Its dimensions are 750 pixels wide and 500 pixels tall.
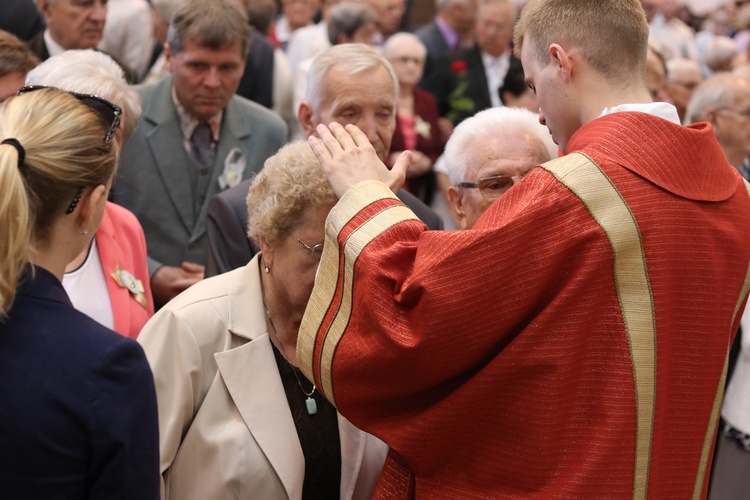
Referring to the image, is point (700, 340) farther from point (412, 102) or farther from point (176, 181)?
point (412, 102)

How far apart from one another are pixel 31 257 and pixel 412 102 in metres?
5.37

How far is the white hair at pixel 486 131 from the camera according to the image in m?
3.42

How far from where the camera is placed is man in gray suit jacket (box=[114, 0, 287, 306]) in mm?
4445

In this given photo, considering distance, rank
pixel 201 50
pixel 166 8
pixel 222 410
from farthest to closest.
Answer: pixel 166 8 < pixel 201 50 < pixel 222 410

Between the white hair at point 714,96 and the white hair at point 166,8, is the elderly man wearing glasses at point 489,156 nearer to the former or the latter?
the white hair at point 714,96

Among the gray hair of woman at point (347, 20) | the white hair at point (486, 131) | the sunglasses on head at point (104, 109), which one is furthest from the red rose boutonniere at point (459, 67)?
the sunglasses on head at point (104, 109)

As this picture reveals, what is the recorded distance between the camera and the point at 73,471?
6.51 feet

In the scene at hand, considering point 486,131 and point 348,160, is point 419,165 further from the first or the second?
point 348,160

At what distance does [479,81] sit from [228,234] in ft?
15.2

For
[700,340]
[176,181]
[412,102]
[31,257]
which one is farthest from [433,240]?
[412,102]

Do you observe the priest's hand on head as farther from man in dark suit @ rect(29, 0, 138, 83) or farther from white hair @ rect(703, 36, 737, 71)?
white hair @ rect(703, 36, 737, 71)

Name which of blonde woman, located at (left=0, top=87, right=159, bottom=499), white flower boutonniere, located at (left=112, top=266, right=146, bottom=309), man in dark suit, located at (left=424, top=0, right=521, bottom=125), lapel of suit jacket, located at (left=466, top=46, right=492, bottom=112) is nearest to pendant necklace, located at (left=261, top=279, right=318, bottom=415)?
white flower boutonniere, located at (left=112, top=266, right=146, bottom=309)

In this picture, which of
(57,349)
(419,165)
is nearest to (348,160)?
(57,349)

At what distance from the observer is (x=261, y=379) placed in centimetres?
285
